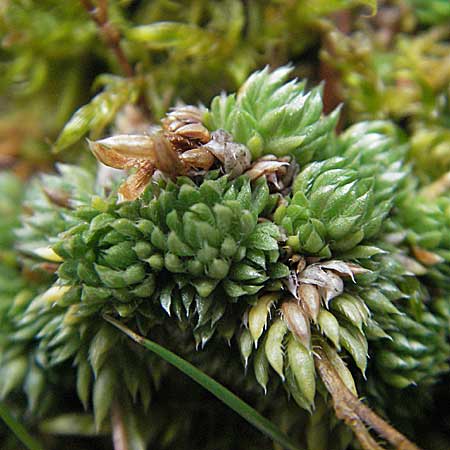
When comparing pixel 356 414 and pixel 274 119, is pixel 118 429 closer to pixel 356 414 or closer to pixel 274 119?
pixel 356 414

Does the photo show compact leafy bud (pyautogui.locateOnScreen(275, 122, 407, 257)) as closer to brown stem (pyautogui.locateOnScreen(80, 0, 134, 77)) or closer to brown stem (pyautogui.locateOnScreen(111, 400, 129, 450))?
brown stem (pyautogui.locateOnScreen(111, 400, 129, 450))

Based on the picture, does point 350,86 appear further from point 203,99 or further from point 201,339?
point 201,339

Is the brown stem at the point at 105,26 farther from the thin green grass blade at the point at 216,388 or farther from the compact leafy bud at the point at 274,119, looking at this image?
the thin green grass blade at the point at 216,388

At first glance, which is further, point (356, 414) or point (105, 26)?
point (105, 26)

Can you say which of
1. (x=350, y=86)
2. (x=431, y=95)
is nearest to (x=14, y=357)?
(x=350, y=86)

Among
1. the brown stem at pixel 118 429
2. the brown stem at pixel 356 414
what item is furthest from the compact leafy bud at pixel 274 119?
the brown stem at pixel 118 429

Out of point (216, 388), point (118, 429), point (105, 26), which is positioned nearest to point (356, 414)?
point (216, 388)
